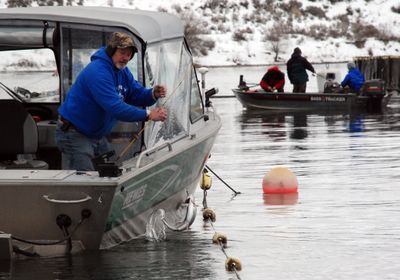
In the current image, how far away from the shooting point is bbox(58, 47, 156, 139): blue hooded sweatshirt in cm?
1170

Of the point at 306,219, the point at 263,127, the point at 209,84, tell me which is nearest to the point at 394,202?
the point at 306,219

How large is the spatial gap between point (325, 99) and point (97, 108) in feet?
78.8

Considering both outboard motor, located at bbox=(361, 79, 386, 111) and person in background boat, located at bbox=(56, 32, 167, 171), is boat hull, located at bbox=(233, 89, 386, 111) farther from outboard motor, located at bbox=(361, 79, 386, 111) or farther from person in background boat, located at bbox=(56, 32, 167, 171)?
person in background boat, located at bbox=(56, 32, 167, 171)

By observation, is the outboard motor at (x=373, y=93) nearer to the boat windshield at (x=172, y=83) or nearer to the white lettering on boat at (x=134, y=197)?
the boat windshield at (x=172, y=83)

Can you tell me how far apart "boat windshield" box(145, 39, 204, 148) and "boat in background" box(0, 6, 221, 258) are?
0.04ft

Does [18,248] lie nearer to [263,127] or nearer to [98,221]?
[98,221]

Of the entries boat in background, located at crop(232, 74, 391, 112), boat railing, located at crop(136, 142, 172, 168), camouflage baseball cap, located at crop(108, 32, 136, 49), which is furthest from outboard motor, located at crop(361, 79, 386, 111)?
camouflage baseball cap, located at crop(108, 32, 136, 49)

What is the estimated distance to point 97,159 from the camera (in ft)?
36.9

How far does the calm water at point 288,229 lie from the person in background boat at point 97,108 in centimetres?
90

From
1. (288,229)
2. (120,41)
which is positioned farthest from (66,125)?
(288,229)

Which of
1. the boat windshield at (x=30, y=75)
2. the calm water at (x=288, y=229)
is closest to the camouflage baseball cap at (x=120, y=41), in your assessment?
the calm water at (x=288, y=229)

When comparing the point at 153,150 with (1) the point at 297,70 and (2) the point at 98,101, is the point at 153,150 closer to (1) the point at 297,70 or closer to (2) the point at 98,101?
(2) the point at 98,101

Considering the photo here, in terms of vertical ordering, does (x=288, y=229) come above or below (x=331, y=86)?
above

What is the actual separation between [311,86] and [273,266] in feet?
143
